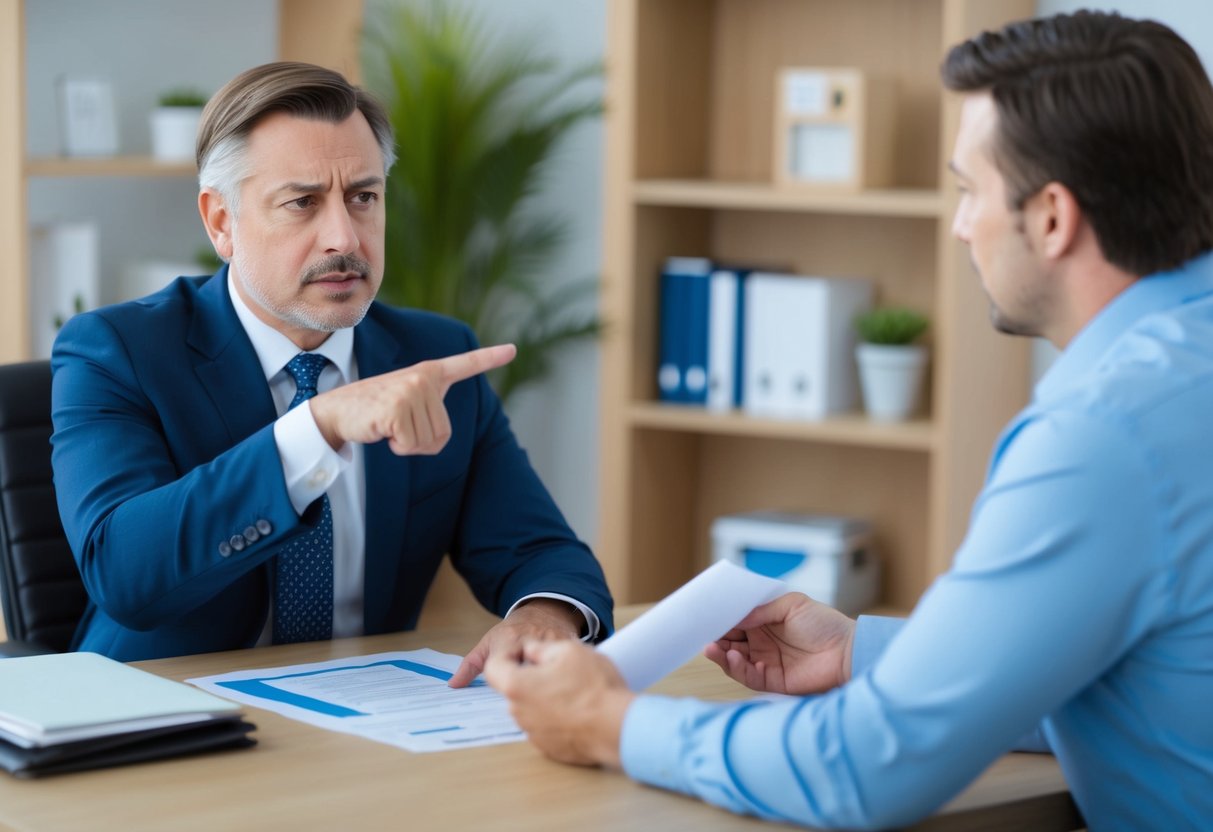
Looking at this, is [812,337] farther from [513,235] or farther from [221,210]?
[221,210]

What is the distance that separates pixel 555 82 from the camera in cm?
436

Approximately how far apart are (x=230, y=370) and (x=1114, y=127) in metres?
1.16

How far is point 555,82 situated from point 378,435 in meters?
2.74

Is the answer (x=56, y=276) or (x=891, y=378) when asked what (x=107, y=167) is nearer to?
(x=56, y=276)

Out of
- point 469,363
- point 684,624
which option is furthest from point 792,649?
point 469,363

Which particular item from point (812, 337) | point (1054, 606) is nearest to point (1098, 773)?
point (1054, 606)

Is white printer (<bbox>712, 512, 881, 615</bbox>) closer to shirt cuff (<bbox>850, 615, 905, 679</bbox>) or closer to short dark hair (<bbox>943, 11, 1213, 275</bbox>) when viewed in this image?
shirt cuff (<bbox>850, 615, 905, 679</bbox>)

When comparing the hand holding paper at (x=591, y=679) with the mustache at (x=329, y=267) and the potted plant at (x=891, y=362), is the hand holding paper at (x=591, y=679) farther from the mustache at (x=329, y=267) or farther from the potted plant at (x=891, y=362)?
the potted plant at (x=891, y=362)

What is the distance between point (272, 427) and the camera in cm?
182

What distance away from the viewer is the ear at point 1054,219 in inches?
55.2

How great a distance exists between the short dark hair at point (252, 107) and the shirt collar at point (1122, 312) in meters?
1.10

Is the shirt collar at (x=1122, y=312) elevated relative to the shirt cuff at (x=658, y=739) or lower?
elevated

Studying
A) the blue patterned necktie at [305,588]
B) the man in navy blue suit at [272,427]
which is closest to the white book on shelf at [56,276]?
the man in navy blue suit at [272,427]

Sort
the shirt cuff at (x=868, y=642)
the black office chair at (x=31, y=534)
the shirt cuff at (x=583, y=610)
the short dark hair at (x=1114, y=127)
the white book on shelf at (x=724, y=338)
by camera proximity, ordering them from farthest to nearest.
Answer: the white book on shelf at (x=724, y=338) → the black office chair at (x=31, y=534) → the shirt cuff at (x=583, y=610) → the shirt cuff at (x=868, y=642) → the short dark hair at (x=1114, y=127)
